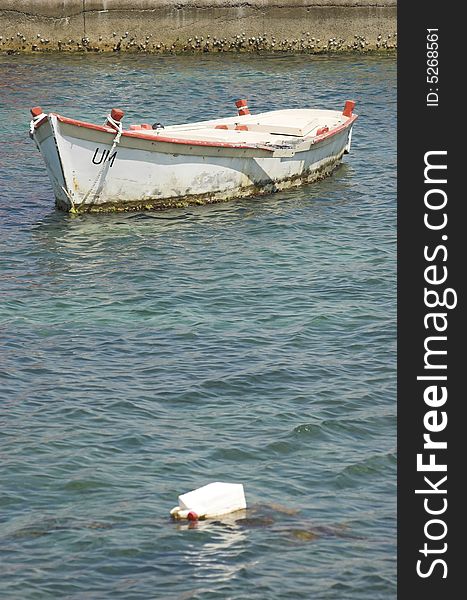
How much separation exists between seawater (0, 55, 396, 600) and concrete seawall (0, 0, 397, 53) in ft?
49.4

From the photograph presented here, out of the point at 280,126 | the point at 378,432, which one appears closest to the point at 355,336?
the point at 378,432

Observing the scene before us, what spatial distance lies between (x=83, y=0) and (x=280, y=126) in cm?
1734

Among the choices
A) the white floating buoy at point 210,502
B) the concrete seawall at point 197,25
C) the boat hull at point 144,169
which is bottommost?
the white floating buoy at point 210,502

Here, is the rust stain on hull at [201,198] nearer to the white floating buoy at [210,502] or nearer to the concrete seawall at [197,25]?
the white floating buoy at [210,502]

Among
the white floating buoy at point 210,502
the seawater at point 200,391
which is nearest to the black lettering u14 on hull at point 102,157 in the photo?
the seawater at point 200,391

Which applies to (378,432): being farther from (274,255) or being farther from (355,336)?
(274,255)

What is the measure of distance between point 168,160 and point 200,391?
916 centimetres

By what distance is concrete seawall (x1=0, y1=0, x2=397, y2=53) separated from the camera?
4375 cm

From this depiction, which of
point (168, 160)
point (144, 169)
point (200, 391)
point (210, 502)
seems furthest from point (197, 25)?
point (210, 502)

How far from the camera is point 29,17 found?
43.8 m

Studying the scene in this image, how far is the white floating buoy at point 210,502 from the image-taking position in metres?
13.1

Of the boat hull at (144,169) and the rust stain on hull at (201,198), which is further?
the rust stain on hull at (201,198)

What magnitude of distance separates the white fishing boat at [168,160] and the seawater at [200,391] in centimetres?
40

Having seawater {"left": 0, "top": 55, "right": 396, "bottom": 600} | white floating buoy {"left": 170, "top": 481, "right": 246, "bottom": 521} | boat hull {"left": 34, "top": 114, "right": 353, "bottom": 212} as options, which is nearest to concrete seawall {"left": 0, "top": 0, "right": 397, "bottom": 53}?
seawater {"left": 0, "top": 55, "right": 396, "bottom": 600}
